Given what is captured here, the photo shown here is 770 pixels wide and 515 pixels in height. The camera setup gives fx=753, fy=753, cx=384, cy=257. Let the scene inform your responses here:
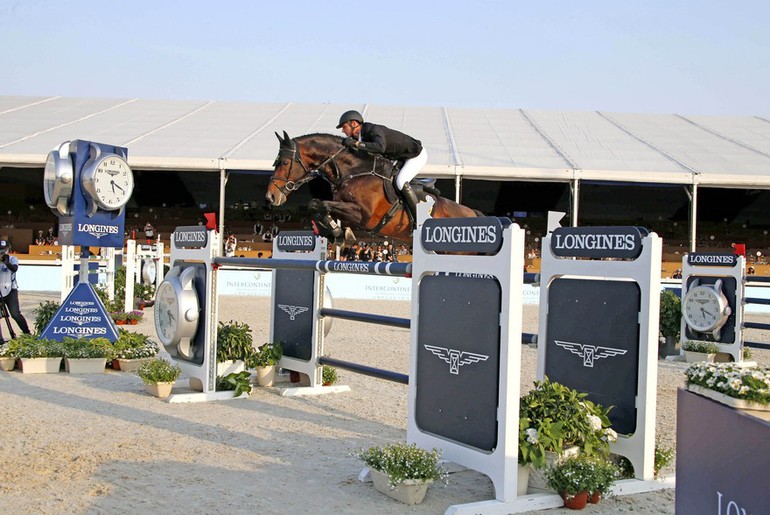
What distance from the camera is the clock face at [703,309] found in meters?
8.52

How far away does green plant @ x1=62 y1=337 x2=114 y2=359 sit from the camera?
6664mm

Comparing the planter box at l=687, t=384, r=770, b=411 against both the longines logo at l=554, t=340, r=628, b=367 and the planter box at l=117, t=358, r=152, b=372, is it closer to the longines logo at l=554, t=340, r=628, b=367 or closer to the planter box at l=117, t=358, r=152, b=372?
the longines logo at l=554, t=340, r=628, b=367

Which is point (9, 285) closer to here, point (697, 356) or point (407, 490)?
point (407, 490)

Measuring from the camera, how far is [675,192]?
85.0ft

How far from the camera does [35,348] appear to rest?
21.8 feet

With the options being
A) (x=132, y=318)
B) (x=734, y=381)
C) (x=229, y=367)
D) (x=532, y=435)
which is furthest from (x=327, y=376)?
(x=132, y=318)

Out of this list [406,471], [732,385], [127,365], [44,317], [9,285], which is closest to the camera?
[732,385]

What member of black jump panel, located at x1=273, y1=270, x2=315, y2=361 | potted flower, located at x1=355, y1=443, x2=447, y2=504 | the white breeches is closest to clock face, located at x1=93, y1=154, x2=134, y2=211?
black jump panel, located at x1=273, y1=270, x2=315, y2=361

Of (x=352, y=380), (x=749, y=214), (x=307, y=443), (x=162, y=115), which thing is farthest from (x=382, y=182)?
(x=749, y=214)

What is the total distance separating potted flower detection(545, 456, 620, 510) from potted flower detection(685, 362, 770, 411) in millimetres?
1048

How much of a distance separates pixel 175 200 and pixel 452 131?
1048cm

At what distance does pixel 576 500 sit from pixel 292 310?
3324 millimetres

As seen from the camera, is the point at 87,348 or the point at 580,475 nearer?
the point at 580,475

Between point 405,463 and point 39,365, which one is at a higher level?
point 405,463
